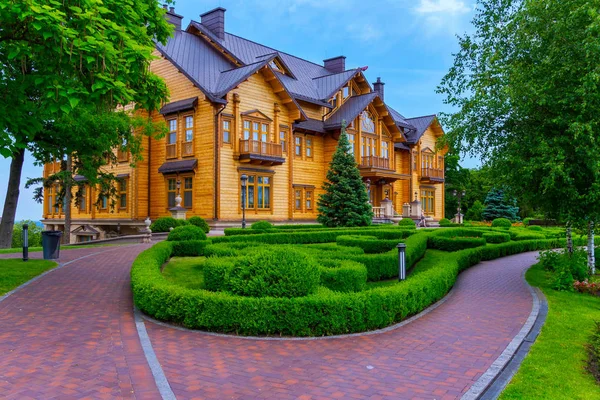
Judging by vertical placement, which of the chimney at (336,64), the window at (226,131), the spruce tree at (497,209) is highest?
the chimney at (336,64)

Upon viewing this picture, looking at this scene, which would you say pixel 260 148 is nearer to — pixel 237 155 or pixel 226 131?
pixel 237 155

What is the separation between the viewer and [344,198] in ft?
93.8

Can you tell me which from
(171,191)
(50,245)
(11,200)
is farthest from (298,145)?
(50,245)

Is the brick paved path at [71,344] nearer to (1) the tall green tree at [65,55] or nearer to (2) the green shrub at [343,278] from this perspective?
(1) the tall green tree at [65,55]

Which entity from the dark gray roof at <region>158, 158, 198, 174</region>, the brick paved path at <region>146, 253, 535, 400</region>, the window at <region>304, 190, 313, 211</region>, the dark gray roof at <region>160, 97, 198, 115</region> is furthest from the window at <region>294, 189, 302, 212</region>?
the brick paved path at <region>146, 253, 535, 400</region>

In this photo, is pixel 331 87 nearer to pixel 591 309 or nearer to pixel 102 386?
pixel 591 309

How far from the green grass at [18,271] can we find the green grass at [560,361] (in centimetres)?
1053

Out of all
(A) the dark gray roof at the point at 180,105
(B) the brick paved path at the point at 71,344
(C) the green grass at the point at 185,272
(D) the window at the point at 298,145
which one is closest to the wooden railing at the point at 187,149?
(A) the dark gray roof at the point at 180,105

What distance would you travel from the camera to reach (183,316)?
7957 millimetres

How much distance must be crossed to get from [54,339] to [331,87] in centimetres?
3257

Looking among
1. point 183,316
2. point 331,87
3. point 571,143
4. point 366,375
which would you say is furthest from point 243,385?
point 331,87

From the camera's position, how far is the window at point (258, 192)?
96.5ft

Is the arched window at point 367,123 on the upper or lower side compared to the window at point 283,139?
upper

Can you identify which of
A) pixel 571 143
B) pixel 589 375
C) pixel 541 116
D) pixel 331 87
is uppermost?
pixel 331 87
